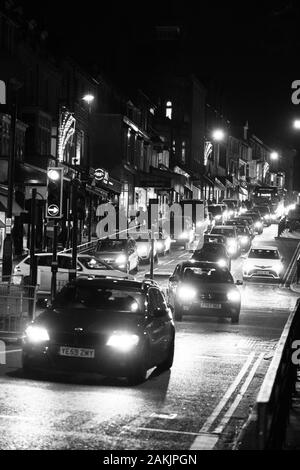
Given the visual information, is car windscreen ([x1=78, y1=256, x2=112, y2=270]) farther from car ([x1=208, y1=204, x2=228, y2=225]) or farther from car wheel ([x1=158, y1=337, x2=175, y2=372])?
Answer: car ([x1=208, y1=204, x2=228, y2=225])

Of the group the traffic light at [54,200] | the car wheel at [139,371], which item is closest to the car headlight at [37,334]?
the car wheel at [139,371]

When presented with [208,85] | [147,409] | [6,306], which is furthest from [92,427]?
[208,85]

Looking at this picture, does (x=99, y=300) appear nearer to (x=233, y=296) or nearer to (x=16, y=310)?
(x=16, y=310)

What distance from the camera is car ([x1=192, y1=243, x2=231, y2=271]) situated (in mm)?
45781

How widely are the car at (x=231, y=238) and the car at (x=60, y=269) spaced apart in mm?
21987

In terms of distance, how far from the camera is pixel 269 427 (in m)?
7.11

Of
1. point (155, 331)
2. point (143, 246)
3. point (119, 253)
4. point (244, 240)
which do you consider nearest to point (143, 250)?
point (143, 246)

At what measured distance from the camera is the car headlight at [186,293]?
2623 centimetres

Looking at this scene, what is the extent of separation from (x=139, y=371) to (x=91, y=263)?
2042cm

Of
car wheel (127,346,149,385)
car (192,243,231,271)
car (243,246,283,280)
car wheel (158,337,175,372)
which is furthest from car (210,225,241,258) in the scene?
car wheel (127,346,149,385)

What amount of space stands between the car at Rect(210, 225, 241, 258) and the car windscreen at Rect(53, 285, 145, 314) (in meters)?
39.5

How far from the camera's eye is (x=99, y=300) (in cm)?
1541

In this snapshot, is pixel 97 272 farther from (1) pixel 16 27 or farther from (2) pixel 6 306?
(1) pixel 16 27

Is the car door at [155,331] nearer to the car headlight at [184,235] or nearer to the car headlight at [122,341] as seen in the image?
the car headlight at [122,341]
